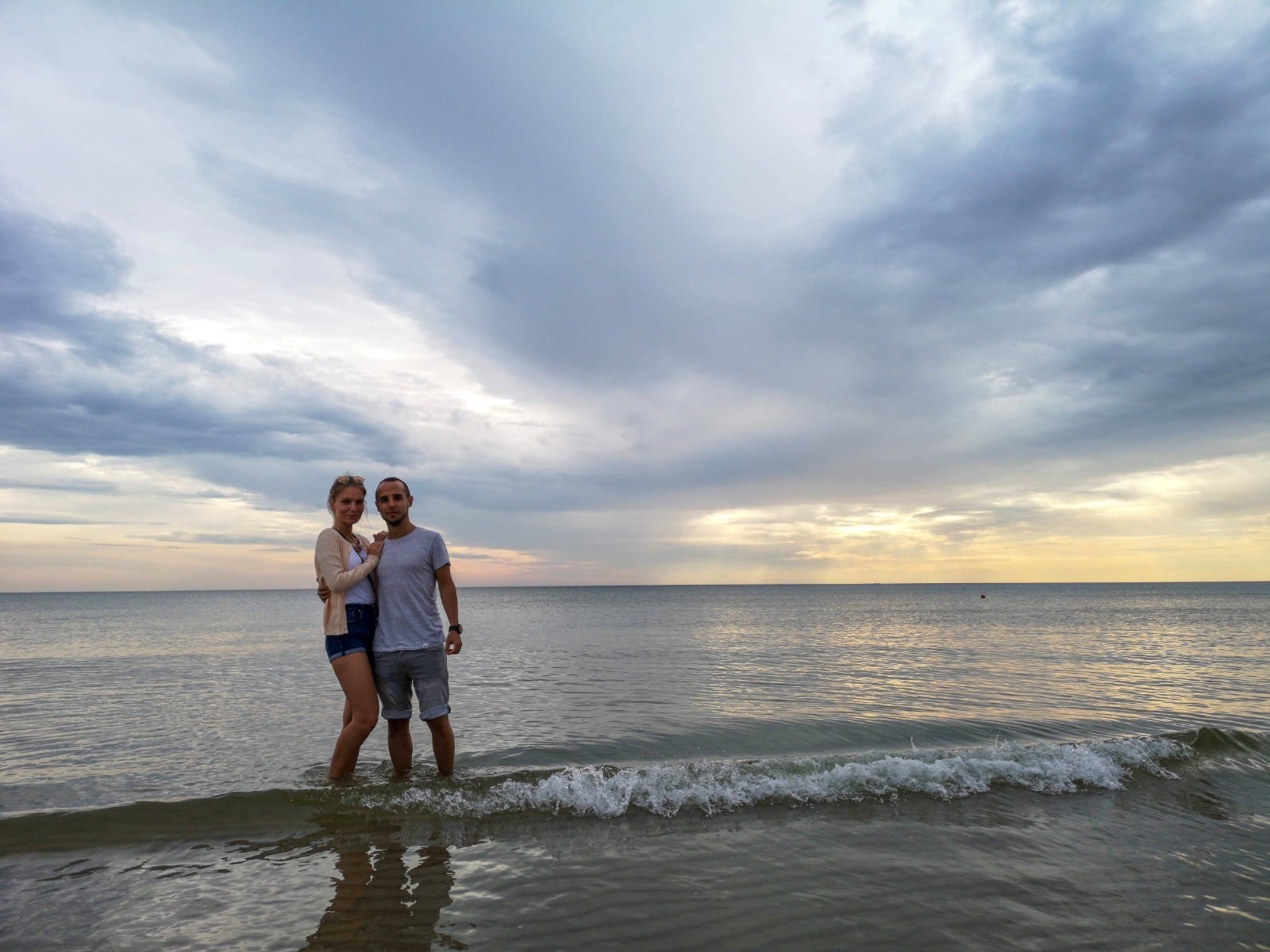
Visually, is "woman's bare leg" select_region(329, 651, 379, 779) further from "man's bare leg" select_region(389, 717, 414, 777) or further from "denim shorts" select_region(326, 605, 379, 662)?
"man's bare leg" select_region(389, 717, 414, 777)

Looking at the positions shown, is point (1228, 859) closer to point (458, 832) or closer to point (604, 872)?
point (604, 872)

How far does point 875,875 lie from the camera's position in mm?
4871

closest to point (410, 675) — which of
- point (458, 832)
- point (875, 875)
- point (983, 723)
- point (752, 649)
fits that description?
point (458, 832)

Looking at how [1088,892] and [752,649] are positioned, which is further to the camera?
[752,649]

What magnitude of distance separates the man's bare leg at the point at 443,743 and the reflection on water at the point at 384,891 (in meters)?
0.85

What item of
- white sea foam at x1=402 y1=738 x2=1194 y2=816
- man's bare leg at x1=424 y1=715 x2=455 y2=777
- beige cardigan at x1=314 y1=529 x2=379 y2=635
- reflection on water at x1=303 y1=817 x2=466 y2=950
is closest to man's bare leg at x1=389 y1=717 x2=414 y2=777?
man's bare leg at x1=424 y1=715 x2=455 y2=777

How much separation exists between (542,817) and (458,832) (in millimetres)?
785

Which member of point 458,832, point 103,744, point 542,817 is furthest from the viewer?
point 103,744

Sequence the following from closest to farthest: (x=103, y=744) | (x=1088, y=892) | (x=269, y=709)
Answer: (x=1088, y=892) → (x=103, y=744) → (x=269, y=709)

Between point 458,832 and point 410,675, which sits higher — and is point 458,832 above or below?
below

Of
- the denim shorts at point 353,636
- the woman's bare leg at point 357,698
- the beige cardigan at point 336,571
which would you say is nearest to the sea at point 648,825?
the woman's bare leg at point 357,698

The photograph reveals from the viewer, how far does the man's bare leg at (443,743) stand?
662cm

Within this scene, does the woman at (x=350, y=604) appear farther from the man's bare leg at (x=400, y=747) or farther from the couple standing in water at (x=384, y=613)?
the man's bare leg at (x=400, y=747)

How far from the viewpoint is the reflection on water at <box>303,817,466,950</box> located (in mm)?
3953
